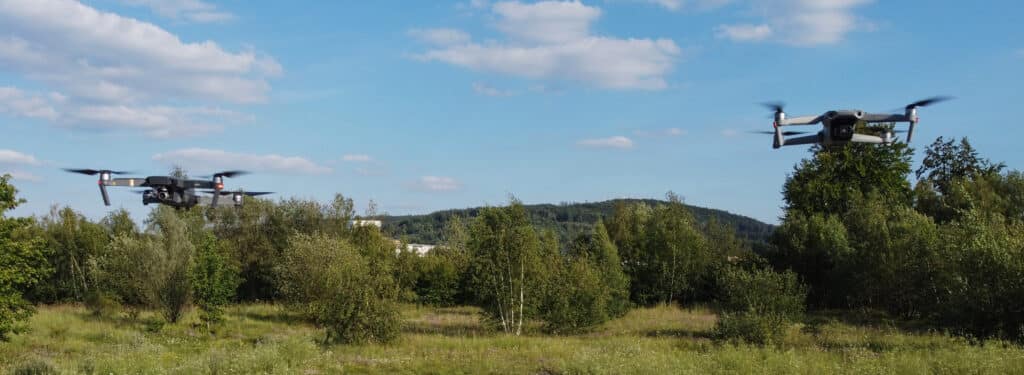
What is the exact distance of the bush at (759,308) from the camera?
26125 mm

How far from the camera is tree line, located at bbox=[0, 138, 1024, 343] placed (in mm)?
25969

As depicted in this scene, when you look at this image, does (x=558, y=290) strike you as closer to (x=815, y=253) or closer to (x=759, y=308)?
(x=759, y=308)

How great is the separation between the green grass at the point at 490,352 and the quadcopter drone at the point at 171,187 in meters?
4.97

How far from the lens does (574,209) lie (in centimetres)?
17888

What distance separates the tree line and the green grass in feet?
4.78

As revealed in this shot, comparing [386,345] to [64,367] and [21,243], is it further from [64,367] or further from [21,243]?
[21,243]

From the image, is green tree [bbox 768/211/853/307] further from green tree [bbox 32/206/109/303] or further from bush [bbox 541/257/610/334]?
green tree [bbox 32/206/109/303]

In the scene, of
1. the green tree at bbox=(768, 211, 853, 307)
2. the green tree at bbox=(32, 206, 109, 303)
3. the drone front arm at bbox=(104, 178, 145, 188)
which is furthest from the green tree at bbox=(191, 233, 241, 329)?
the green tree at bbox=(768, 211, 853, 307)

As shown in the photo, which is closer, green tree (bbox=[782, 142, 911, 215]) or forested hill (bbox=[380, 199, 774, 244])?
green tree (bbox=[782, 142, 911, 215])

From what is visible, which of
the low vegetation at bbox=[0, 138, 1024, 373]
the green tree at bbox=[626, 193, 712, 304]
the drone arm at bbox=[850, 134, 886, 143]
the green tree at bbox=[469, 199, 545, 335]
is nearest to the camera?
the drone arm at bbox=[850, 134, 886, 143]

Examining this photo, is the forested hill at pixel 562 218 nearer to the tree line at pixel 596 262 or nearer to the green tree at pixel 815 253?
the tree line at pixel 596 262

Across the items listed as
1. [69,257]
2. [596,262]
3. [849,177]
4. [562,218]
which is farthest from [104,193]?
[562,218]

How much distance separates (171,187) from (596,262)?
22713mm

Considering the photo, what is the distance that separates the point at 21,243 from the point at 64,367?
7849 mm
